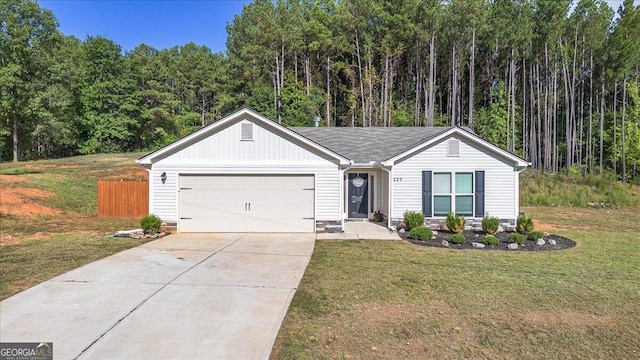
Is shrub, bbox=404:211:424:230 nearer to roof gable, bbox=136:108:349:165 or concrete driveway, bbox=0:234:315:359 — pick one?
roof gable, bbox=136:108:349:165

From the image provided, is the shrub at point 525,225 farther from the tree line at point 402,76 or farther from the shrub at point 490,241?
the tree line at point 402,76

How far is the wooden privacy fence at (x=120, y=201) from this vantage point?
15555 millimetres

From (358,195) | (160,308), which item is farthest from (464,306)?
(358,195)

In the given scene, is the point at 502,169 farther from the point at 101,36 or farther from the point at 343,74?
the point at 101,36

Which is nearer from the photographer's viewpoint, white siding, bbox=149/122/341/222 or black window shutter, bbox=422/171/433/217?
white siding, bbox=149/122/341/222

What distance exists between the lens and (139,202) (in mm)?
15641

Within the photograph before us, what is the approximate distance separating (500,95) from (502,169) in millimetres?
23490

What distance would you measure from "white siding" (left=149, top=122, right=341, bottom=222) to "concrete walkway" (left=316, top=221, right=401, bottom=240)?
69 cm

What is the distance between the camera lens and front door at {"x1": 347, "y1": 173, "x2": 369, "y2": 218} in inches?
563

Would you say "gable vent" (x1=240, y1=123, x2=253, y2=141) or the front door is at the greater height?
"gable vent" (x1=240, y1=123, x2=253, y2=141)

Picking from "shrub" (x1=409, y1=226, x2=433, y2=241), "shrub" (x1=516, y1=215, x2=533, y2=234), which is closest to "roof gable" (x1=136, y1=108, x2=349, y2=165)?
"shrub" (x1=409, y1=226, x2=433, y2=241)

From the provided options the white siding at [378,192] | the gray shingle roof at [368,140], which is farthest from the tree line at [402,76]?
the white siding at [378,192]

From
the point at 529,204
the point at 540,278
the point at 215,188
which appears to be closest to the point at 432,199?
the point at 540,278

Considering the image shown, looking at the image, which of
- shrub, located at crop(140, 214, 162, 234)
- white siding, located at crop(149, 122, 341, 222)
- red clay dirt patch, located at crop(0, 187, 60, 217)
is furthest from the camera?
red clay dirt patch, located at crop(0, 187, 60, 217)
